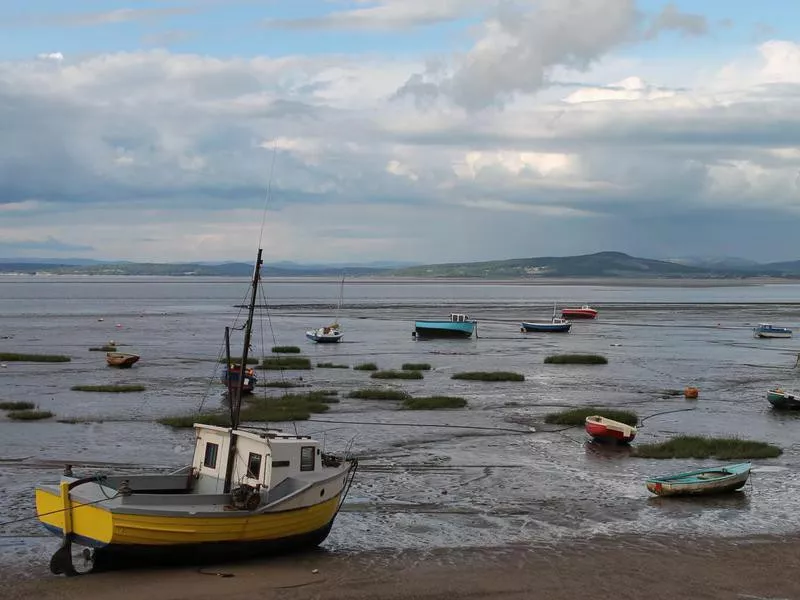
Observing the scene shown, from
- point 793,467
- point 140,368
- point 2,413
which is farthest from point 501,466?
point 140,368

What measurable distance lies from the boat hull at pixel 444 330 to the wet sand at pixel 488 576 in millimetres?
80563

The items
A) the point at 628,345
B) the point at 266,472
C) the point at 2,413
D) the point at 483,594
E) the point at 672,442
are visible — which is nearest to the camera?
the point at 483,594

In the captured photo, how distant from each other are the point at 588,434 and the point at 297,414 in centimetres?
1366

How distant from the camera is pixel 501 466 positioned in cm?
3384

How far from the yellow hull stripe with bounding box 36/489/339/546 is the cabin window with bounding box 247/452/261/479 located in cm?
126

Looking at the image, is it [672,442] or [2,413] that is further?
[2,413]

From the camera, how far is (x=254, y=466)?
23.1m

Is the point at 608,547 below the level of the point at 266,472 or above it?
below

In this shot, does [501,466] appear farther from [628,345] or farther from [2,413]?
[628,345]

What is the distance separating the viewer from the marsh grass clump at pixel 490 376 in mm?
62500

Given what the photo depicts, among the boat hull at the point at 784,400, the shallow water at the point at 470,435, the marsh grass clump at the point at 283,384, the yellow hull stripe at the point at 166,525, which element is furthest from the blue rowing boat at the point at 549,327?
the yellow hull stripe at the point at 166,525

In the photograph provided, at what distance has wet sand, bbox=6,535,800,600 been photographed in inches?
799

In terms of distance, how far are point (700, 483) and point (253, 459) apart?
46.5 ft

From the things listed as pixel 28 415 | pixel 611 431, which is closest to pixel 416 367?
pixel 28 415
